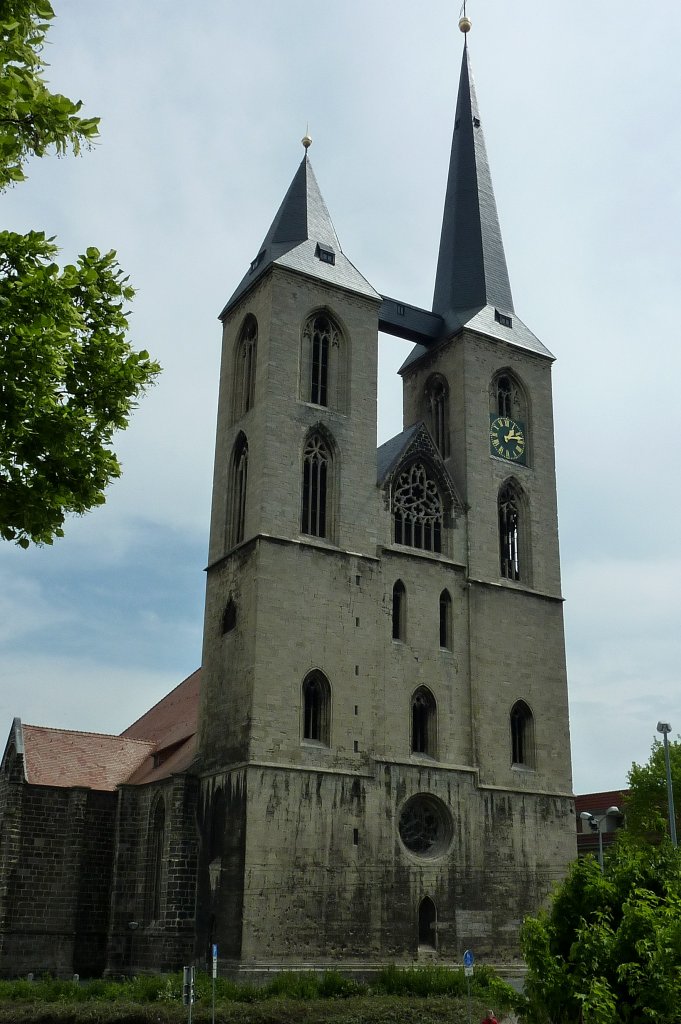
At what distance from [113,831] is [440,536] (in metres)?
14.5

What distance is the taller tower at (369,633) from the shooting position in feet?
96.8

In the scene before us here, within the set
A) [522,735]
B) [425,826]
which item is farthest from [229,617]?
[522,735]

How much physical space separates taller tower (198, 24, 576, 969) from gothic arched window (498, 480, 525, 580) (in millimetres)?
89

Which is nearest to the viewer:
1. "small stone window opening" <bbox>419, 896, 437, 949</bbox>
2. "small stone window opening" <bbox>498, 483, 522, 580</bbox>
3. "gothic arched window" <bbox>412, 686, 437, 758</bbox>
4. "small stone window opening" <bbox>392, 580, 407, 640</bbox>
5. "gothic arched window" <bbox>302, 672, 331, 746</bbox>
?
"small stone window opening" <bbox>419, 896, 437, 949</bbox>

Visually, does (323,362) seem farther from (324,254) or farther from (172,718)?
(172,718)

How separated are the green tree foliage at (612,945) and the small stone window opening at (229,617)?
20.6 meters

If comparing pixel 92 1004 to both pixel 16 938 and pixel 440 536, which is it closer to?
pixel 16 938

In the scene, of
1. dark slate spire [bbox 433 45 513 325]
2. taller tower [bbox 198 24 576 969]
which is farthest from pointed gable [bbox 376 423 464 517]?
dark slate spire [bbox 433 45 513 325]

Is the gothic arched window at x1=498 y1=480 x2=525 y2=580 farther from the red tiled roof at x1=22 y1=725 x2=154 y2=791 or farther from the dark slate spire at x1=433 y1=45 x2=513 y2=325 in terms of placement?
the red tiled roof at x1=22 y1=725 x2=154 y2=791

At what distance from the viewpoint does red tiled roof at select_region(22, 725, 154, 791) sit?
36188 mm

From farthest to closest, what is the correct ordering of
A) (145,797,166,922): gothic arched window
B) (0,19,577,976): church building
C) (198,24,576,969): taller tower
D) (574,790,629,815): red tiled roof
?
(574,790,629,815): red tiled roof < (145,797,166,922): gothic arched window < (0,19,577,976): church building < (198,24,576,969): taller tower

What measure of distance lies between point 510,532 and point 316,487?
7.85m

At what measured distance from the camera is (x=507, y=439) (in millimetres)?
38531

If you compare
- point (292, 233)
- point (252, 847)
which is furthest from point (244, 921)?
point (292, 233)
